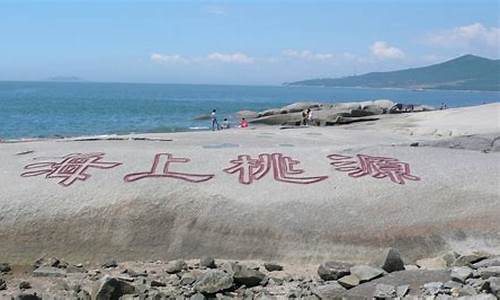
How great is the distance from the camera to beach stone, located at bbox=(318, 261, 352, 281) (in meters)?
12.4

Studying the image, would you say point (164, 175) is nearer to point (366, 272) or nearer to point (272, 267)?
point (272, 267)

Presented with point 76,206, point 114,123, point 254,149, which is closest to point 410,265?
point 254,149

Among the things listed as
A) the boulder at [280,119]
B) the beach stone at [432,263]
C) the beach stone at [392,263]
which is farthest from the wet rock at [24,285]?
the boulder at [280,119]

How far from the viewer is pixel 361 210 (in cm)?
1477

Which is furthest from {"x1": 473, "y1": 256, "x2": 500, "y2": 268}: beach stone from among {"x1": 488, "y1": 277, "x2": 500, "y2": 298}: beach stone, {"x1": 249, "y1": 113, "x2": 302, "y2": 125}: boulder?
{"x1": 249, "y1": 113, "x2": 302, "y2": 125}: boulder

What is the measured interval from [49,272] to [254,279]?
376 cm

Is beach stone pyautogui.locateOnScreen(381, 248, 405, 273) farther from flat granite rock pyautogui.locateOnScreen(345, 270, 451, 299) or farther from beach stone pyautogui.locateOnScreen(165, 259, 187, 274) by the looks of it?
beach stone pyautogui.locateOnScreen(165, 259, 187, 274)

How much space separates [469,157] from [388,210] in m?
3.90

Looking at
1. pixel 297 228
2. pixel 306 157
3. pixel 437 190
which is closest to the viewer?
pixel 297 228

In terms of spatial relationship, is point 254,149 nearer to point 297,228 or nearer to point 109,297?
point 297,228

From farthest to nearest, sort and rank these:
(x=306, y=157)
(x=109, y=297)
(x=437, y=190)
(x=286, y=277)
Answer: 1. (x=306, y=157)
2. (x=437, y=190)
3. (x=286, y=277)
4. (x=109, y=297)

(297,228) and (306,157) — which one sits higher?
(306,157)

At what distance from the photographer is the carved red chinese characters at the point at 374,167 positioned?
15.9 m

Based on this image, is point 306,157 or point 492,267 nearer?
point 492,267
